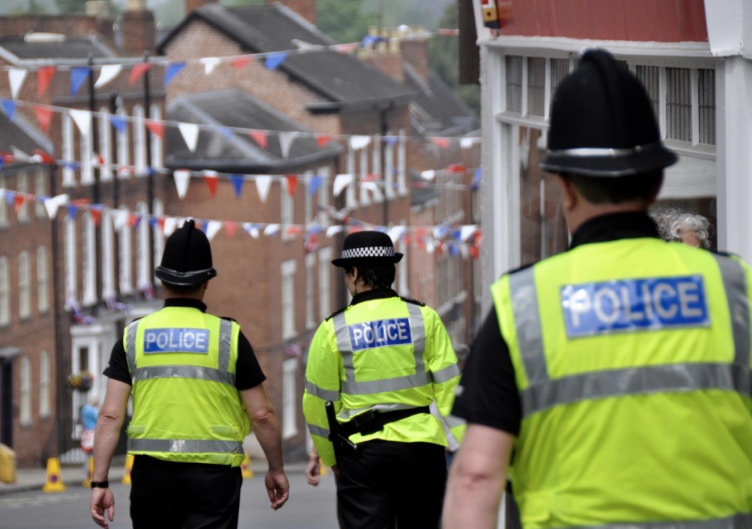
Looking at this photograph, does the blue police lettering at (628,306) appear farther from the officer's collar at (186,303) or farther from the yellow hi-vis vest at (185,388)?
the officer's collar at (186,303)

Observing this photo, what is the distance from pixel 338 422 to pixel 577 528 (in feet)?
13.3

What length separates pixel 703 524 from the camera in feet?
10.7

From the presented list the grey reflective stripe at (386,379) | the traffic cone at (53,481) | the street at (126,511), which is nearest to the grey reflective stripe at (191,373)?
the grey reflective stripe at (386,379)

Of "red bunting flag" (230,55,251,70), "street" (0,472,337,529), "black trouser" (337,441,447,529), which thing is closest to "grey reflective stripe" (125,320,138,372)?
"black trouser" (337,441,447,529)

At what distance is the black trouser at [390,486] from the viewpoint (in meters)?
A: 7.16

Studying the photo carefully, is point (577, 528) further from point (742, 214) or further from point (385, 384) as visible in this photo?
point (385, 384)

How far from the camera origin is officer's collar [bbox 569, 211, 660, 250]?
3.31 metres

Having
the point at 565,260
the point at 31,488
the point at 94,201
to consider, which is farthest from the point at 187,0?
the point at 565,260

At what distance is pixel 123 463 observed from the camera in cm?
4188

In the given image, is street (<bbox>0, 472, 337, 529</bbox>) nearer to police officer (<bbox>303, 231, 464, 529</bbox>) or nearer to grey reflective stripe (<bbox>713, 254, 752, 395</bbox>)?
police officer (<bbox>303, 231, 464, 529</bbox>)

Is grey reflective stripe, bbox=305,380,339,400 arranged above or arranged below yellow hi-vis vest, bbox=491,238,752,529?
below

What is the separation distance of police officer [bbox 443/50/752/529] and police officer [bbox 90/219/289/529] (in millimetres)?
3502

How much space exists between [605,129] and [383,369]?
157 inches

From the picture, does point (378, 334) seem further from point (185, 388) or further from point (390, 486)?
point (185, 388)
